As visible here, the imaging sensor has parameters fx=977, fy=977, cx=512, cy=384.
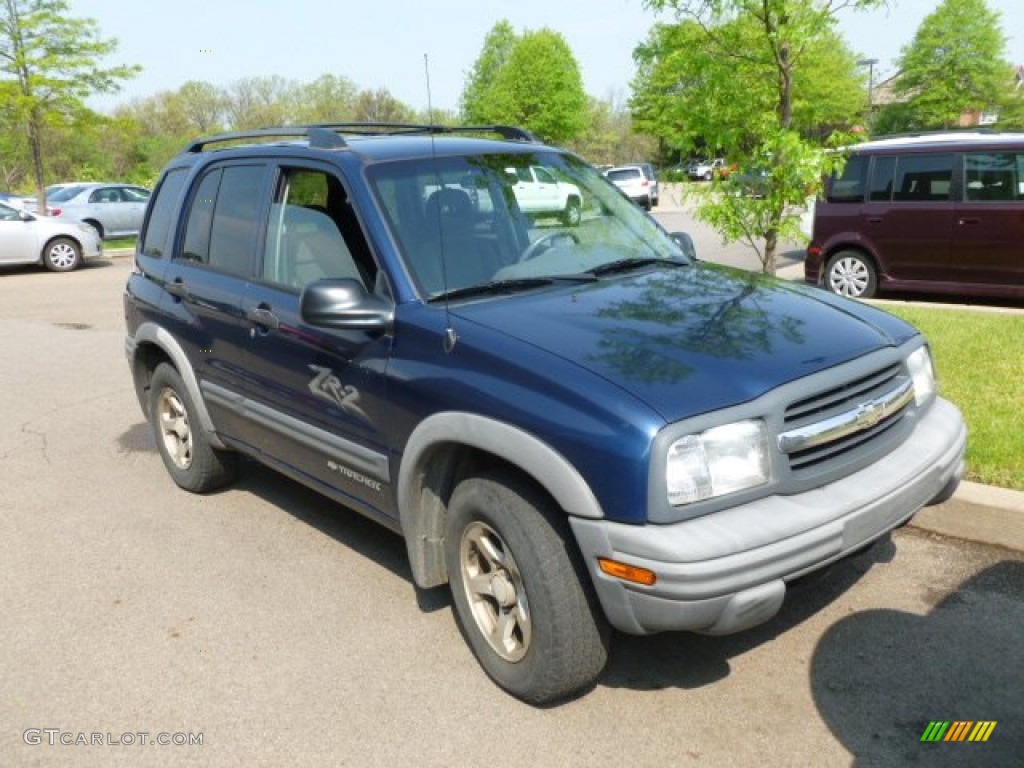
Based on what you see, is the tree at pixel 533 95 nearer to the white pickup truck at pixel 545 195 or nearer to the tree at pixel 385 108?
the tree at pixel 385 108

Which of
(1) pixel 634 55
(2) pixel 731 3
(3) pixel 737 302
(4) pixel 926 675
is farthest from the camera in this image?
(1) pixel 634 55

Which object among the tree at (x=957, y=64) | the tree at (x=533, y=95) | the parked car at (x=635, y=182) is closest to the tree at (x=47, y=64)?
the parked car at (x=635, y=182)

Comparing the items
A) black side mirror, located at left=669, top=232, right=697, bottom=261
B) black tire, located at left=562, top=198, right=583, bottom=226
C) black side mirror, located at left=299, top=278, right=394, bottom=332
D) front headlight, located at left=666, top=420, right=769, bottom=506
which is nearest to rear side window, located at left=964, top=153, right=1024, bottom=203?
black side mirror, located at left=669, top=232, right=697, bottom=261

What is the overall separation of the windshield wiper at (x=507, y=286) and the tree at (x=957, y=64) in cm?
5383

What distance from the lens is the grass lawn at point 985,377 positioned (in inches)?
189

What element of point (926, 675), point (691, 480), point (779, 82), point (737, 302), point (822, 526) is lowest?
point (926, 675)

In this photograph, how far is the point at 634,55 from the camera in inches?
289

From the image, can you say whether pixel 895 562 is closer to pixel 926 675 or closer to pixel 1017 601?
pixel 1017 601

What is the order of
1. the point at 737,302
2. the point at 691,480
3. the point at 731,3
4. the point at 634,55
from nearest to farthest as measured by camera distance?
the point at 691,480
the point at 737,302
the point at 731,3
the point at 634,55

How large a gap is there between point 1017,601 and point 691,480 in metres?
1.89

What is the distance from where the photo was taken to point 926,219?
10078 millimetres

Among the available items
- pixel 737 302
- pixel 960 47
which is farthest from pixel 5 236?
pixel 960 47

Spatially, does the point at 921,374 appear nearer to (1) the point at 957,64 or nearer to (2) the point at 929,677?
(2) the point at 929,677

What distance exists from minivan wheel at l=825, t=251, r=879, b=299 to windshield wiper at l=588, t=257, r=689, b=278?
22.3 ft
